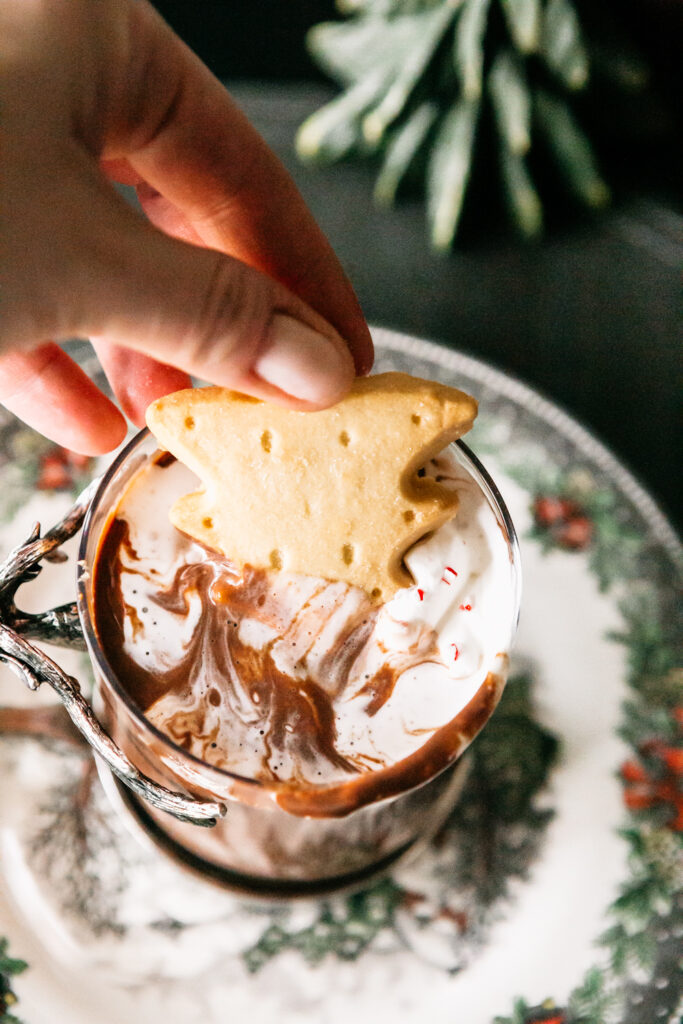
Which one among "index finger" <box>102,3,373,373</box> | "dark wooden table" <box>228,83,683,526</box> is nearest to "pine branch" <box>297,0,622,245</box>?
"dark wooden table" <box>228,83,683,526</box>

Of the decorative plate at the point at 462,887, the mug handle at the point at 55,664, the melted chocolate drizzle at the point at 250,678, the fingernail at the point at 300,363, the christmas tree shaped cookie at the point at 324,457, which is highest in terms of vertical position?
the fingernail at the point at 300,363

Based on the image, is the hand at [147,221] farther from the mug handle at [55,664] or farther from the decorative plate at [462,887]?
the decorative plate at [462,887]

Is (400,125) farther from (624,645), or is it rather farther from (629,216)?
(624,645)

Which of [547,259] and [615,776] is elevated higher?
[547,259]

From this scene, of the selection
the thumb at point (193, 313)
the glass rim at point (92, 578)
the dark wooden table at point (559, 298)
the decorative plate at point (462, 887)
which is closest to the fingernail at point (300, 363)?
the thumb at point (193, 313)

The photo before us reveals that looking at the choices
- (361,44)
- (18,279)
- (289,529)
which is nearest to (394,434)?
(289,529)

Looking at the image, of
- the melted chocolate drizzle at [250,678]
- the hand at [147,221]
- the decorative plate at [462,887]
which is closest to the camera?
the hand at [147,221]
